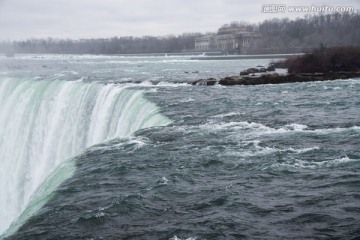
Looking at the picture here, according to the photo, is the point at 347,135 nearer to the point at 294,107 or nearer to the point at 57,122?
the point at 294,107

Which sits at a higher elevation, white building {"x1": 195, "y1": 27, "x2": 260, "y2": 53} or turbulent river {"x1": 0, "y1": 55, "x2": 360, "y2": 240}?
white building {"x1": 195, "y1": 27, "x2": 260, "y2": 53}

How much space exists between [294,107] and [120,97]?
8.53 metres

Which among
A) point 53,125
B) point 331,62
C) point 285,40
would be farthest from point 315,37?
point 53,125

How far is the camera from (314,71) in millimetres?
37875

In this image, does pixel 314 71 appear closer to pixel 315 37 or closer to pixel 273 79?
pixel 273 79

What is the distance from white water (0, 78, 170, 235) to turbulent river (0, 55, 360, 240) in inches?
3.2

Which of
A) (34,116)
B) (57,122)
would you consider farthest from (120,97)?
(34,116)

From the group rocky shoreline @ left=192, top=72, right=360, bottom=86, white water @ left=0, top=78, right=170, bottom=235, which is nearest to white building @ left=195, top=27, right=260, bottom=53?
rocky shoreline @ left=192, top=72, right=360, bottom=86

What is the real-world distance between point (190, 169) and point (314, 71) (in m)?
28.7

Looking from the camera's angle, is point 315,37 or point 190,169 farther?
point 315,37

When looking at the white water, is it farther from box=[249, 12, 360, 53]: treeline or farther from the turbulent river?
box=[249, 12, 360, 53]: treeline

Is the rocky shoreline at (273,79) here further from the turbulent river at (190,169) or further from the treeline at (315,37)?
the treeline at (315,37)

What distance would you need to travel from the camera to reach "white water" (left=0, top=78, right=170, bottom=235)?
67.1 ft

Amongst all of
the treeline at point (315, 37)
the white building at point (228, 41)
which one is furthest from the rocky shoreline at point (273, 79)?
the white building at point (228, 41)
